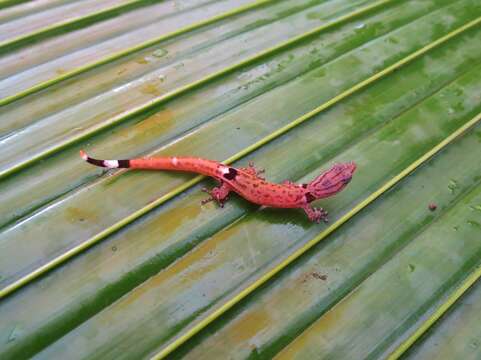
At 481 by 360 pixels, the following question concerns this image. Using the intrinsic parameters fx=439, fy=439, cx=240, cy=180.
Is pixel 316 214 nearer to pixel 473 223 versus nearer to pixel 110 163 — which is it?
pixel 473 223

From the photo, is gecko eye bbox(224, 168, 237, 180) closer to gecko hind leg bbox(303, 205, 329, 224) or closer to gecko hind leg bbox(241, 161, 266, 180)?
gecko hind leg bbox(241, 161, 266, 180)

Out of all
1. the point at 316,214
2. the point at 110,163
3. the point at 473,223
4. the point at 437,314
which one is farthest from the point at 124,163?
the point at 473,223

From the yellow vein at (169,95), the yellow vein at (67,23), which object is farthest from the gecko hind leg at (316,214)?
the yellow vein at (67,23)

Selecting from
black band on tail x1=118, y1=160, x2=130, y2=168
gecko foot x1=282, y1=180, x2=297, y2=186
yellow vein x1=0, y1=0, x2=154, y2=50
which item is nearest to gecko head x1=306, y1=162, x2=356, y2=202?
gecko foot x1=282, y1=180, x2=297, y2=186

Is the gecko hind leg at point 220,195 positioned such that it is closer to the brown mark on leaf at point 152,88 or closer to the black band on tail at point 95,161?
the black band on tail at point 95,161

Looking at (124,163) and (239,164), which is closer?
(124,163)

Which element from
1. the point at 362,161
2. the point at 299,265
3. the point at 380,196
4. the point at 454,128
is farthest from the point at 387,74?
the point at 299,265
